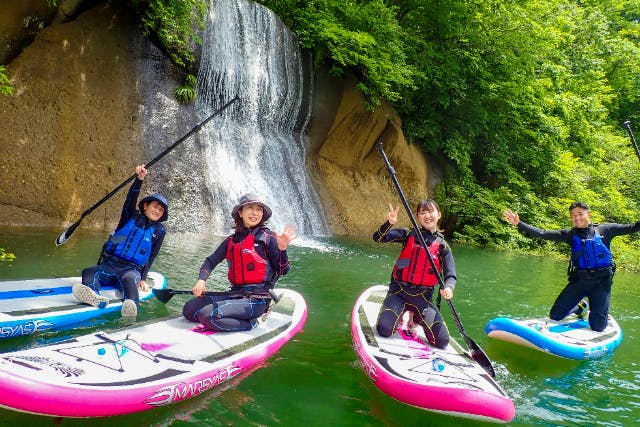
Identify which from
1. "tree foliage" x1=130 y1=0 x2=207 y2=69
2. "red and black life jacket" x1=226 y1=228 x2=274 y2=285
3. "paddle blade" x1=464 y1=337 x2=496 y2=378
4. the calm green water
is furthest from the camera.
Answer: "tree foliage" x1=130 y1=0 x2=207 y2=69

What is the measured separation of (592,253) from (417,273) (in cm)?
232

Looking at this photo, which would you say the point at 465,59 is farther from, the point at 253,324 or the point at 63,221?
the point at 253,324

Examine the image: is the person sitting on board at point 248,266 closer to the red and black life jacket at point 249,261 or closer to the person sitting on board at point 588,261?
the red and black life jacket at point 249,261

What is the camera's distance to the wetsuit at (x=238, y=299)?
4.09 m

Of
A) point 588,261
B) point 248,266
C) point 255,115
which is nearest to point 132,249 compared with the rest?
point 248,266

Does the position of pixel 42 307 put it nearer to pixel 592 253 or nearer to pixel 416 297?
pixel 416 297

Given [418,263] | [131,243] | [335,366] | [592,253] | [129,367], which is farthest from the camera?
[592,253]

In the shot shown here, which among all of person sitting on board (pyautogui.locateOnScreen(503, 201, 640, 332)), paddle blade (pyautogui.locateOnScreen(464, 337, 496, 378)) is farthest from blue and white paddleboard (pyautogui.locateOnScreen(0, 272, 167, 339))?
person sitting on board (pyautogui.locateOnScreen(503, 201, 640, 332))

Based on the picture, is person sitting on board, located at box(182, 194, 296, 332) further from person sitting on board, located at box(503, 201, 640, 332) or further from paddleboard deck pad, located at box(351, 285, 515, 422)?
person sitting on board, located at box(503, 201, 640, 332)

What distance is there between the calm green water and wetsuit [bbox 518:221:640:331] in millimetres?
526

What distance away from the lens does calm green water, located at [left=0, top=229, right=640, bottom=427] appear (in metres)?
3.28

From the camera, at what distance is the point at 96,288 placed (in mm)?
4973

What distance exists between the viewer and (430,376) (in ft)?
11.4

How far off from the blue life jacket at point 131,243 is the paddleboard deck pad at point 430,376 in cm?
227
